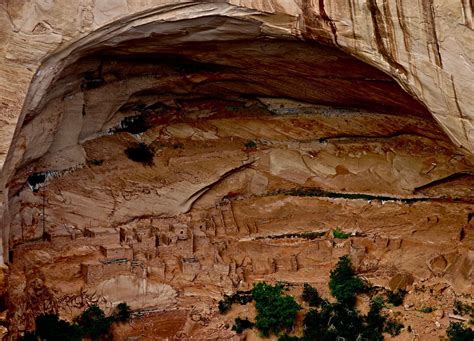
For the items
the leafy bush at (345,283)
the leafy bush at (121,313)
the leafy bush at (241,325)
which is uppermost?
the leafy bush at (121,313)

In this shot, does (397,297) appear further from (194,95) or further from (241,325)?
(194,95)

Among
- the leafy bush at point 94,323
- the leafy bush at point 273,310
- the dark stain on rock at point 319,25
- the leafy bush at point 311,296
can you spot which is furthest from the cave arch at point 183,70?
the leafy bush at point 273,310

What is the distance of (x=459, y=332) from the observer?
15430 mm

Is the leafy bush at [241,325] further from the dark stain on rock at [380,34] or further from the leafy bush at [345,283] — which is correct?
the dark stain on rock at [380,34]

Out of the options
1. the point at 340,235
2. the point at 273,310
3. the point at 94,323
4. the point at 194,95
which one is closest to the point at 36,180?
the point at 94,323

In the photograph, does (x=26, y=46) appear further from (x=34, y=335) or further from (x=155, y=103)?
(x=34, y=335)

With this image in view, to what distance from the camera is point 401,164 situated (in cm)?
1638

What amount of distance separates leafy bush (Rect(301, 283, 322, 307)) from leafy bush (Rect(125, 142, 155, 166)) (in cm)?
359

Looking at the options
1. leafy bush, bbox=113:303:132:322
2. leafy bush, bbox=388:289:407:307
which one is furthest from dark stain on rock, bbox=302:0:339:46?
leafy bush, bbox=113:303:132:322

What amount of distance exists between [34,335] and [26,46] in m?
5.17

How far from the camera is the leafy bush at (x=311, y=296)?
16.5m

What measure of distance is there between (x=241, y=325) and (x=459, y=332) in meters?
3.68

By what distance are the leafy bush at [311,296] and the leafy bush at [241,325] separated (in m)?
1.07

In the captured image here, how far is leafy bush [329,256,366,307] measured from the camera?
1638cm
